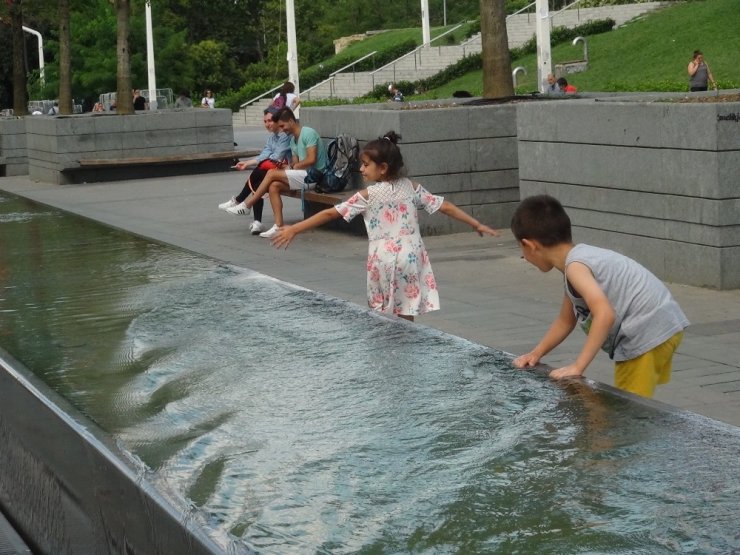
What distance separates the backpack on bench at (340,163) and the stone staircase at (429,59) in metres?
36.7

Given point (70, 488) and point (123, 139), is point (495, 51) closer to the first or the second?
point (123, 139)

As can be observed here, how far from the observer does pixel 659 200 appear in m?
9.95

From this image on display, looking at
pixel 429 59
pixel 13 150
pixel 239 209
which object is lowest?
pixel 239 209

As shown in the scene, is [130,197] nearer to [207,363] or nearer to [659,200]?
[659,200]

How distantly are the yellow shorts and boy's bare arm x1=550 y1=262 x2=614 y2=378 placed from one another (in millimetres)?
349

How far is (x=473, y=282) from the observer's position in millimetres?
10281

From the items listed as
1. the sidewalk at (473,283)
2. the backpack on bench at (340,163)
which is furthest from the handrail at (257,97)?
the backpack on bench at (340,163)

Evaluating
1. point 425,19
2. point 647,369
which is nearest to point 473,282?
point 647,369

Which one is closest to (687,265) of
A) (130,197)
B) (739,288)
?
(739,288)

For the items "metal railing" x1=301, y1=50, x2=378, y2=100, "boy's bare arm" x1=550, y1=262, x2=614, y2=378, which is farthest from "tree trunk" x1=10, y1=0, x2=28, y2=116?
"metal railing" x1=301, y1=50, x2=378, y2=100

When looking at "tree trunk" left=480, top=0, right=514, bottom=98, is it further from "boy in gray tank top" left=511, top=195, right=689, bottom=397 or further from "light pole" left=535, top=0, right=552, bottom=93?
"light pole" left=535, top=0, right=552, bottom=93

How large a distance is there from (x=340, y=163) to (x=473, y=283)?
3.70 meters

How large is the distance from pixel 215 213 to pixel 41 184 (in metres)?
7.89

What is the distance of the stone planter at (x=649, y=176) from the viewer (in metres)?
9.30
